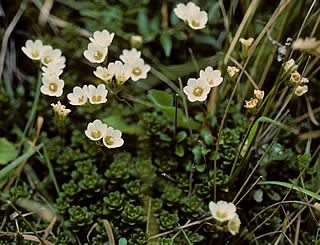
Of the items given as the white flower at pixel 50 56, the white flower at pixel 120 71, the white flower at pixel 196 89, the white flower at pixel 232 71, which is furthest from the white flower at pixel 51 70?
the white flower at pixel 232 71

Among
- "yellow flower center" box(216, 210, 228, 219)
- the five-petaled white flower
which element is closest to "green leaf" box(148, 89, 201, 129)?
the five-petaled white flower

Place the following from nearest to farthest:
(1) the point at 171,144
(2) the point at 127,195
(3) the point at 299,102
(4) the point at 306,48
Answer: (4) the point at 306,48 < (2) the point at 127,195 < (1) the point at 171,144 < (3) the point at 299,102

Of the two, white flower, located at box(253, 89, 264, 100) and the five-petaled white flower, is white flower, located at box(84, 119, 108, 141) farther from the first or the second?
white flower, located at box(253, 89, 264, 100)

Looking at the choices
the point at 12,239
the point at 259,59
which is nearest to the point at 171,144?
the point at 259,59

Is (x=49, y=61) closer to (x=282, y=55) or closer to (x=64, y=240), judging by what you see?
(x=64, y=240)

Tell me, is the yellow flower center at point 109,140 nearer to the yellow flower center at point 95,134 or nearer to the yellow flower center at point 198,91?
the yellow flower center at point 95,134

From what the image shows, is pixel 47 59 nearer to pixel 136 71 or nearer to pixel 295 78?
pixel 136 71
